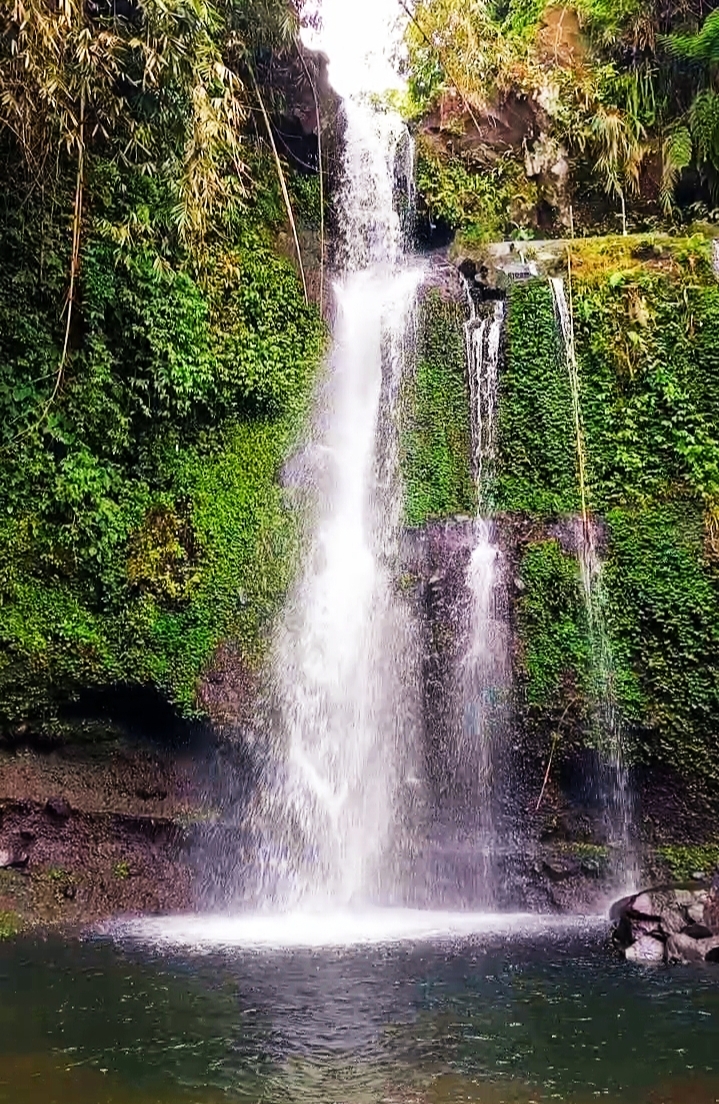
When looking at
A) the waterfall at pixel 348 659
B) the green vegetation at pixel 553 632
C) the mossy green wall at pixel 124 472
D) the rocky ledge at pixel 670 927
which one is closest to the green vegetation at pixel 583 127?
the waterfall at pixel 348 659

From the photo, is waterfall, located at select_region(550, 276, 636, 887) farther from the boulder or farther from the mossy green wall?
the mossy green wall

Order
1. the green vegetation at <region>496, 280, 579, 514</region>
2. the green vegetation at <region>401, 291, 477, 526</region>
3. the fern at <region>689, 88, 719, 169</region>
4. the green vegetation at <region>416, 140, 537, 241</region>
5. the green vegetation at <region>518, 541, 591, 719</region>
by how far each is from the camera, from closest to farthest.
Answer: the green vegetation at <region>518, 541, 591, 719</region> < the green vegetation at <region>496, 280, 579, 514</region> < the green vegetation at <region>401, 291, 477, 526</region> < the fern at <region>689, 88, 719, 169</region> < the green vegetation at <region>416, 140, 537, 241</region>

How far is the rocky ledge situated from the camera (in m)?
6.90

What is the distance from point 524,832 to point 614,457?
12.6 ft

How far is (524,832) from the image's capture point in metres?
9.38

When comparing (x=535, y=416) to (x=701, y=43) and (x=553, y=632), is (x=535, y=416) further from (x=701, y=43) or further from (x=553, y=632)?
(x=701, y=43)

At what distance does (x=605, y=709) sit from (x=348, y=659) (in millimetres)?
2600

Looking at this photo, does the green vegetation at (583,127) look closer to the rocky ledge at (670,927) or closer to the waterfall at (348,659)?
the waterfall at (348,659)

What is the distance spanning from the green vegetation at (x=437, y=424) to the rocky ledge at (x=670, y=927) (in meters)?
4.22

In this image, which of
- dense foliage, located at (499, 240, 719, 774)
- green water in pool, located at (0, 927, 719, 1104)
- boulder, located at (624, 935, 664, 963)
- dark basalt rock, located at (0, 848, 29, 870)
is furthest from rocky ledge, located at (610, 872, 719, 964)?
dark basalt rock, located at (0, 848, 29, 870)

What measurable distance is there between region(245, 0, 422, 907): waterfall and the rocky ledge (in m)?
2.61

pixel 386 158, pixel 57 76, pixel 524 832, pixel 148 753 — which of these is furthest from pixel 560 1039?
pixel 386 158

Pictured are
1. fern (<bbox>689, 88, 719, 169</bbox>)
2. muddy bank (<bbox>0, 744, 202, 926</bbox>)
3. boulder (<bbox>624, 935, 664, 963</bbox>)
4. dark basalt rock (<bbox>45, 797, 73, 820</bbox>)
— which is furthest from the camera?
fern (<bbox>689, 88, 719, 169</bbox>)

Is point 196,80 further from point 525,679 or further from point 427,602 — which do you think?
point 525,679
